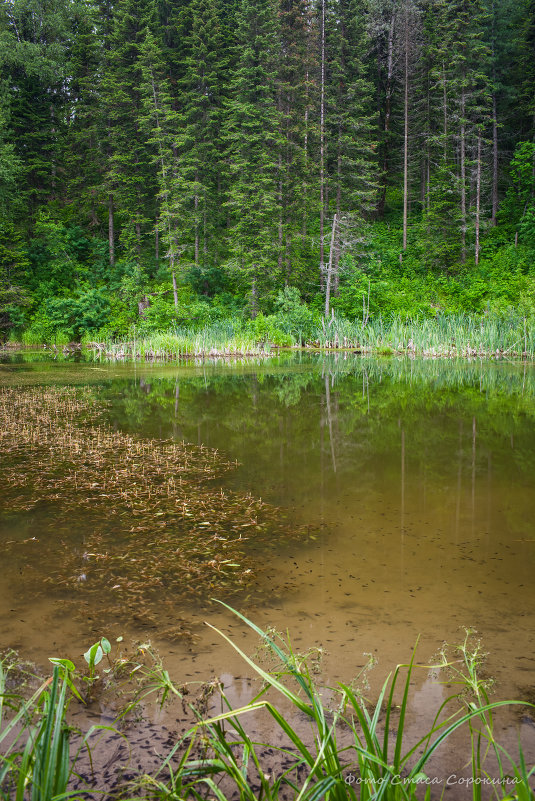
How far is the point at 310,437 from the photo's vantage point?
670 centimetres

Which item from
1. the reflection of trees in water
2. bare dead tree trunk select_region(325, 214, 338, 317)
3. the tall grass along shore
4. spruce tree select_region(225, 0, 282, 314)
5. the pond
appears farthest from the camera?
bare dead tree trunk select_region(325, 214, 338, 317)

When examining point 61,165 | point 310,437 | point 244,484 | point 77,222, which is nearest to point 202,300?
point 77,222

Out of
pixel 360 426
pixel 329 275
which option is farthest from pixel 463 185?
pixel 360 426

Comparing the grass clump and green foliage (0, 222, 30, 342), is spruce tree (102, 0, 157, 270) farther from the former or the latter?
the grass clump

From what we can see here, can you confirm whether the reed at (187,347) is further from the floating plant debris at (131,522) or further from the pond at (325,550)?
the floating plant debris at (131,522)

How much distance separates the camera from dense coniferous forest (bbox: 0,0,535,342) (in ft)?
82.2

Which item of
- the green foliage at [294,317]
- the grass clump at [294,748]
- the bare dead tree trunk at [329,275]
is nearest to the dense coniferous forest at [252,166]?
the green foliage at [294,317]

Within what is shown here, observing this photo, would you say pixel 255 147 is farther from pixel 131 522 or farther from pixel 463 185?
pixel 131 522

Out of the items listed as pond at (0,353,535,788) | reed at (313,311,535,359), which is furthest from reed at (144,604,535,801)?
reed at (313,311,535,359)

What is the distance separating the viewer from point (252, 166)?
82.0 ft

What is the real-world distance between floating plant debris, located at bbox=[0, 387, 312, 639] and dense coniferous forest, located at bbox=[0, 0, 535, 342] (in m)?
19.2

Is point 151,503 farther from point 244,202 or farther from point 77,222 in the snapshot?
point 77,222

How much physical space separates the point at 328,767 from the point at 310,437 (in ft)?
18.0

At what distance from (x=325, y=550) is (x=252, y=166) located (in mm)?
24644
